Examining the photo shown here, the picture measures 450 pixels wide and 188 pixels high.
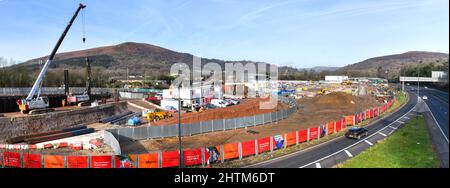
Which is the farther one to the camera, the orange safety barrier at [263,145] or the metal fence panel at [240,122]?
the metal fence panel at [240,122]

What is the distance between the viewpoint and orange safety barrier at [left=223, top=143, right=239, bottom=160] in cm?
2416

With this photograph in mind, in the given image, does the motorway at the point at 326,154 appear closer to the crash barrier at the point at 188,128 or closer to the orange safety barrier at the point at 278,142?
the orange safety barrier at the point at 278,142

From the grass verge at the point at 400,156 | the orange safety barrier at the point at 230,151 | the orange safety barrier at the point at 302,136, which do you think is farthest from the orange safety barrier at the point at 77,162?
the orange safety barrier at the point at 302,136

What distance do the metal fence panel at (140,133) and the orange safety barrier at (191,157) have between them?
12909mm

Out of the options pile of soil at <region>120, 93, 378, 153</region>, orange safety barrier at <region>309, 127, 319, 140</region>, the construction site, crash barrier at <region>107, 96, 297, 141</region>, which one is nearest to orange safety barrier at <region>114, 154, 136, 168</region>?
the construction site

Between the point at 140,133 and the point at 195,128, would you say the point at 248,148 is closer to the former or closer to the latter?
the point at 195,128

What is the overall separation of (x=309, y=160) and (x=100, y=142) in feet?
73.9

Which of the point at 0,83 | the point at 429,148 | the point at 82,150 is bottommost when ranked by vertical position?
the point at 82,150

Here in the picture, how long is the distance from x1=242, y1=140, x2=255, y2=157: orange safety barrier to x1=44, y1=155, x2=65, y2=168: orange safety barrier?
14350 mm

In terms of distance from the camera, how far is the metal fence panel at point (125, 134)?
3306 centimetres

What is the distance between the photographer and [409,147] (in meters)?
20.4

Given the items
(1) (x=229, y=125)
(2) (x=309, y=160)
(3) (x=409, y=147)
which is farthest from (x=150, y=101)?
(3) (x=409, y=147)

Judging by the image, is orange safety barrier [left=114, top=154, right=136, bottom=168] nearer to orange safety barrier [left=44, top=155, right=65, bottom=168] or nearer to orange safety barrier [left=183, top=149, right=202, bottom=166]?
orange safety barrier [left=183, top=149, right=202, bottom=166]
